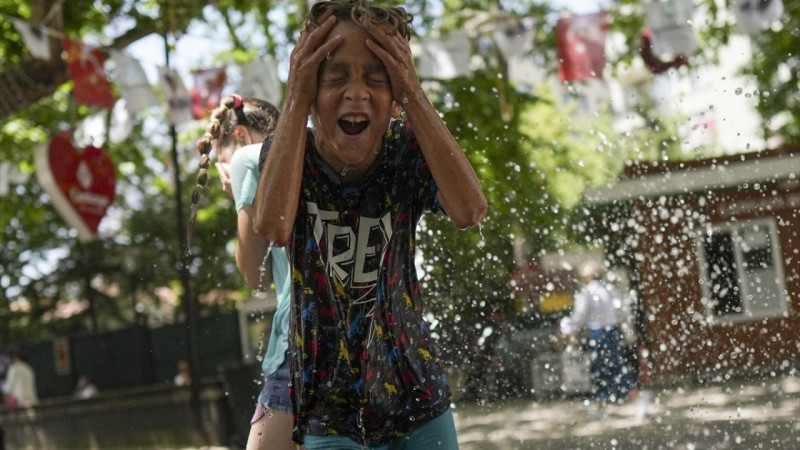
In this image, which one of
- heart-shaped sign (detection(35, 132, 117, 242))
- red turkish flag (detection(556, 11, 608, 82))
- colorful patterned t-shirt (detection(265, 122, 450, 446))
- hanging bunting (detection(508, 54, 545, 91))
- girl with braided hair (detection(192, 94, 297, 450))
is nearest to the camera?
colorful patterned t-shirt (detection(265, 122, 450, 446))

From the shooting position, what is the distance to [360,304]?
260 centimetres

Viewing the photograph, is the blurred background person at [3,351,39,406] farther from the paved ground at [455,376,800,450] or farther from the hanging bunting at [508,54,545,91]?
the paved ground at [455,376,800,450]

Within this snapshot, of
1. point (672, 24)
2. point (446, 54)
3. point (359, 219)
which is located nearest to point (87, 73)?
point (446, 54)

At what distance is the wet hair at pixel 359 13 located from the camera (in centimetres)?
246

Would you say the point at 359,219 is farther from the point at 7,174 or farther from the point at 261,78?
the point at 7,174

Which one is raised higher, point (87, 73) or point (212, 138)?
point (87, 73)

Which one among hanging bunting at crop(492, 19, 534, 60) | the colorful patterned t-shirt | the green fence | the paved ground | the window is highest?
hanging bunting at crop(492, 19, 534, 60)

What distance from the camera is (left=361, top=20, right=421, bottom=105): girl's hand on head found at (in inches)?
95.6

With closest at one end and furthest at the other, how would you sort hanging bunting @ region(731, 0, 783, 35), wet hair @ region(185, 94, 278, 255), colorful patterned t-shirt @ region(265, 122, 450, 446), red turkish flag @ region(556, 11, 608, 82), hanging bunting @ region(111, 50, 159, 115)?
colorful patterned t-shirt @ region(265, 122, 450, 446) < wet hair @ region(185, 94, 278, 255) < hanging bunting @ region(731, 0, 783, 35) < hanging bunting @ region(111, 50, 159, 115) < red turkish flag @ region(556, 11, 608, 82)

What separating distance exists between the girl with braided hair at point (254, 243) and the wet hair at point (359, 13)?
839mm

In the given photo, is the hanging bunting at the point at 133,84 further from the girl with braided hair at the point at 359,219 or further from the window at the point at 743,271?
the girl with braided hair at the point at 359,219

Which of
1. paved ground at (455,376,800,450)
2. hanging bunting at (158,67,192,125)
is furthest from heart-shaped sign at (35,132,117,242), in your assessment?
paved ground at (455,376,800,450)

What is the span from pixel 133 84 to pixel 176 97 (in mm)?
614

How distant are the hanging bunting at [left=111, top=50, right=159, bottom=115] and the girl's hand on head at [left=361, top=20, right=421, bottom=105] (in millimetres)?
12652
